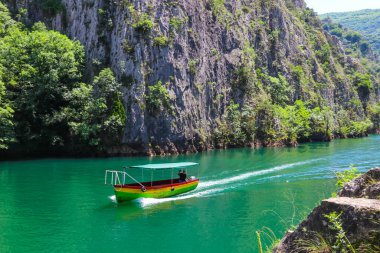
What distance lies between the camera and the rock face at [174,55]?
60.9 m

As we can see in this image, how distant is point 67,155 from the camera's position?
192ft

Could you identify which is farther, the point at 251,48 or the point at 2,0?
the point at 251,48

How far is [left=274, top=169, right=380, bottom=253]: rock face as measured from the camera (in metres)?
5.98

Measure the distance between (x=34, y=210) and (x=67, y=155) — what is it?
111 feet

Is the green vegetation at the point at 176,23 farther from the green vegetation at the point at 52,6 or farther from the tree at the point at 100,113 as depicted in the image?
the green vegetation at the point at 52,6

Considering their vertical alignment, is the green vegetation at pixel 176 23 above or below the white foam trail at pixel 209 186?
above

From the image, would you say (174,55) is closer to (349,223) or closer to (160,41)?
(160,41)

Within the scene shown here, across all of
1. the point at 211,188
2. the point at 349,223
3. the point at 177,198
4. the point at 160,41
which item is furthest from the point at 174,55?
the point at 349,223

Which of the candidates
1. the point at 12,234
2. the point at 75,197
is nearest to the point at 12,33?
the point at 75,197

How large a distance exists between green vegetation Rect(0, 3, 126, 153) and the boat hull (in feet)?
88.5

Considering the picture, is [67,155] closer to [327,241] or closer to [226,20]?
[226,20]

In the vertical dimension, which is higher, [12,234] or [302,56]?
[302,56]

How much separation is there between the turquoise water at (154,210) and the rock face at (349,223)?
2.25m

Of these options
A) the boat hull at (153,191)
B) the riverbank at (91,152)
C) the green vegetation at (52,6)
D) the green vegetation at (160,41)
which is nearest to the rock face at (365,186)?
the boat hull at (153,191)
